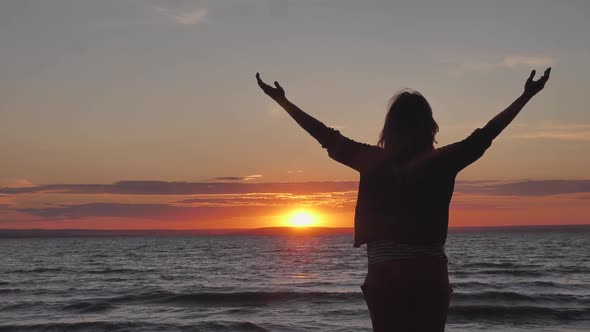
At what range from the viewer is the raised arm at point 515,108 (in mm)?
2803

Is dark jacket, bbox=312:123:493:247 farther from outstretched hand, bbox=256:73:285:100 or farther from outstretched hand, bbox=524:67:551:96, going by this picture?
outstretched hand, bbox=256:73:285:100

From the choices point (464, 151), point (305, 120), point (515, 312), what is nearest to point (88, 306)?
point (515, 312)

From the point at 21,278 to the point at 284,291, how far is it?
621 inches

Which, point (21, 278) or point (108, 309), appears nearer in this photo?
point (108, 309)

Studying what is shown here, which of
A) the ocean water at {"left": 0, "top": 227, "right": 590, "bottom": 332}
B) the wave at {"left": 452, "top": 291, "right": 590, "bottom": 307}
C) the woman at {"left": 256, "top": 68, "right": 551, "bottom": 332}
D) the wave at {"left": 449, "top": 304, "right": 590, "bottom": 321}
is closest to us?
the woman at {"left": 256, "top": 68, "right": 551, "bottom": 332}

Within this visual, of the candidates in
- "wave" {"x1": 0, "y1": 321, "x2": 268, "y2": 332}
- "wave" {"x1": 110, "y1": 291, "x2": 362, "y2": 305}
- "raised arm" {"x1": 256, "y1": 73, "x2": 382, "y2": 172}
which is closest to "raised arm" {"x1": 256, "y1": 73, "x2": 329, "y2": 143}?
"raised arm" {"x1": 256, "y1": 73, "x2": 382, "y2": 172}

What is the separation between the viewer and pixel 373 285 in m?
2.79

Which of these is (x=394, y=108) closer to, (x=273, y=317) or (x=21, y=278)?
(x=273, y=317)

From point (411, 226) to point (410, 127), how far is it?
50cm

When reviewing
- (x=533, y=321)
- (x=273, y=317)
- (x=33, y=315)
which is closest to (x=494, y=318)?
(x=533, y=321)

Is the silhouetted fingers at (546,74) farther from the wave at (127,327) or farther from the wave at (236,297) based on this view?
the wave at (236,297)

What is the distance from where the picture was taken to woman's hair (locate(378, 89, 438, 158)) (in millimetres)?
2932

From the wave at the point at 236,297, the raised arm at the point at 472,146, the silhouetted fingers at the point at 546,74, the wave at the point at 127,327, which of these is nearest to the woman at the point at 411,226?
the raised arm at the point at 472,146

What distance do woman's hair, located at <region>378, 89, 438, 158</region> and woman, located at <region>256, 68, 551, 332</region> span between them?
49 mm
